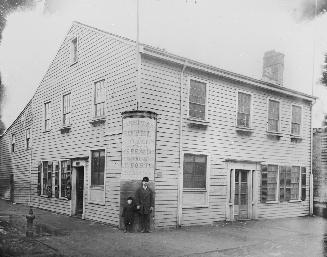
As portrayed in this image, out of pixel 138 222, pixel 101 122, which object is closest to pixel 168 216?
pixel 138 222

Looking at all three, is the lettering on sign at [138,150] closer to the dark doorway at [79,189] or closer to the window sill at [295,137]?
the dark doorway at [79,189]

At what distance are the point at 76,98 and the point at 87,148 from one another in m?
2.48

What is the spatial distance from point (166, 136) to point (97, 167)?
321 centimetres

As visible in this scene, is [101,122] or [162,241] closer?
[162,241]

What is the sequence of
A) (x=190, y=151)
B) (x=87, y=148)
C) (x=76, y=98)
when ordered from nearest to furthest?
(x=190, y=151), (x=87, y=148), (x=76, y=98)

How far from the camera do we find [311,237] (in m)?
13.5

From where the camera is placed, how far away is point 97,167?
15844 mm

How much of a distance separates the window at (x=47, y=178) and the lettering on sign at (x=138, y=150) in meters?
7.12

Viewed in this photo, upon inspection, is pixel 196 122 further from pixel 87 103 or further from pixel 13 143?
pixel 13 143

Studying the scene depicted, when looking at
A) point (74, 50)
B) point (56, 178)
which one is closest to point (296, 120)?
point (74, 50)

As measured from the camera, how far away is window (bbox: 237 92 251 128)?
17453 millimetres

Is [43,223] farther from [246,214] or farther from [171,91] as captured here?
[246,214]

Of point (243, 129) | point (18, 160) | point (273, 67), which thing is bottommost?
point (18, 160)

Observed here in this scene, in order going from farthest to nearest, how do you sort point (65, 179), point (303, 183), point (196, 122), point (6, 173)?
point (6, 173)
point (303, 183)
point (65, 179)
point (196, 122)
